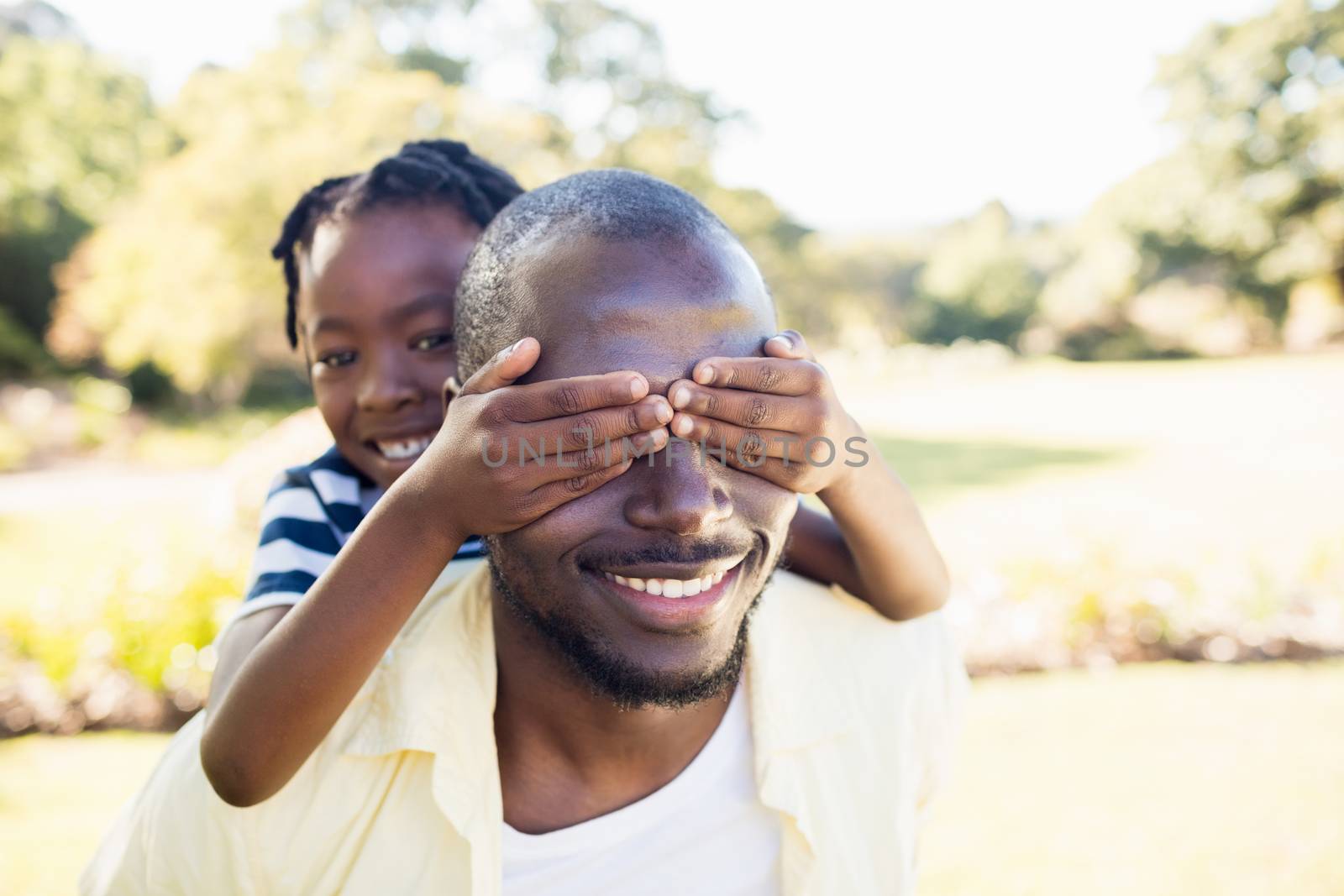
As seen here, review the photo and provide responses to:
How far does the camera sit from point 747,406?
5.04 ft

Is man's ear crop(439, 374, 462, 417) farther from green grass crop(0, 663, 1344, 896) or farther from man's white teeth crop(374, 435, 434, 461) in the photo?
green grass crop(0, 663, 1344, 896)

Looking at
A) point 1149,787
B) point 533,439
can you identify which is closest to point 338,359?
point 533,439

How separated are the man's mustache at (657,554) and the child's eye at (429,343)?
1.02 m

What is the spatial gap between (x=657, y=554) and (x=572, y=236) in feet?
2.03

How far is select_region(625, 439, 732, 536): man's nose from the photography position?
60.4 inches

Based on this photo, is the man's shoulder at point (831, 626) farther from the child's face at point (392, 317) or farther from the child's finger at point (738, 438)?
the child's face at point (392, 317)

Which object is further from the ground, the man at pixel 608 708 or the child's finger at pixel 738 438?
the child's finger at pixel 738 438

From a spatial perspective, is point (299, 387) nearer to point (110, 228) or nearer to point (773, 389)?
point (110, 228)

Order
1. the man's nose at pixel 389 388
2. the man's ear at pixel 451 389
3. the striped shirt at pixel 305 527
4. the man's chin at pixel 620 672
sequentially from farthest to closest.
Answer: the man's nose at pixel 389 388, the striped shirt at pixel 305 527, the man's ear at pixel 451 389, the man's chin at pixel 620 672

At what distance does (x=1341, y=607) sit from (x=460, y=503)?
7.84m

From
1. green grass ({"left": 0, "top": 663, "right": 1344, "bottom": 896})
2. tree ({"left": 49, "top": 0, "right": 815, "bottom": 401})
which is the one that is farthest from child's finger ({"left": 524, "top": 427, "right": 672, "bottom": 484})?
tree ({"left": 49, "top": 0, "right": 815, "bottom": 401})

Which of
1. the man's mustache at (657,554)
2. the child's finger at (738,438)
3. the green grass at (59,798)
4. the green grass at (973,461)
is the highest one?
the child's finger at (738,438)

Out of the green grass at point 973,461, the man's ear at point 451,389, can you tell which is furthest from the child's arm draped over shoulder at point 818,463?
the green grass at point 973,461

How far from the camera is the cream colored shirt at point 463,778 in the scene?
173 cm
